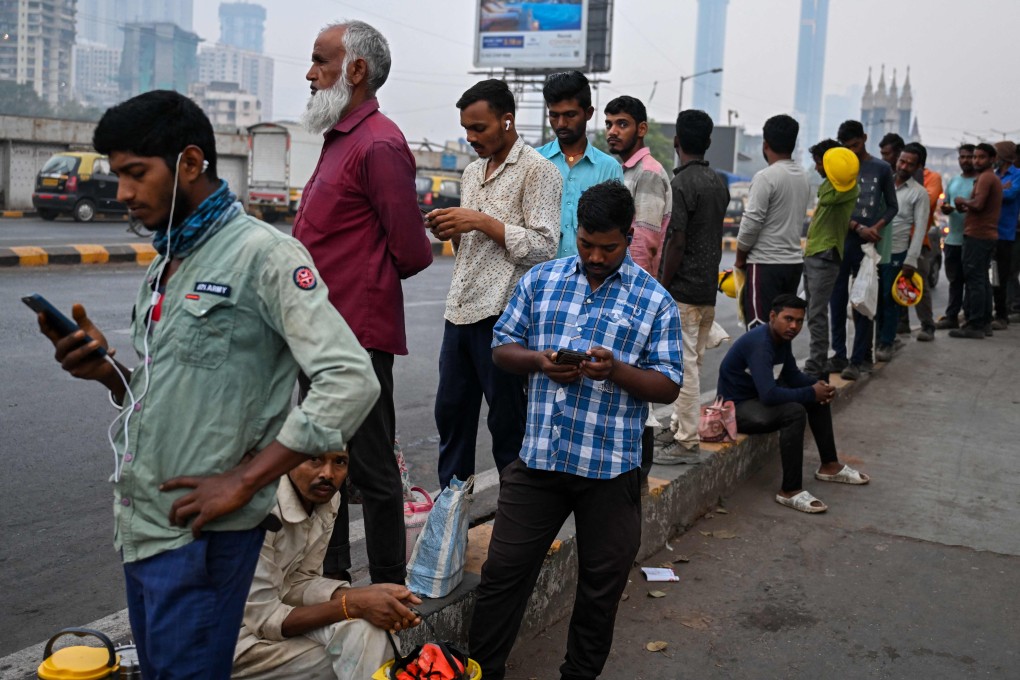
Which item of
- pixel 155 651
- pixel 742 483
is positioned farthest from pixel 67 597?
pixel 742 483

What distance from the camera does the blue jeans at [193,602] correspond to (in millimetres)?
2131

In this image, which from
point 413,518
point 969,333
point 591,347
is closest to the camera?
point 591,347

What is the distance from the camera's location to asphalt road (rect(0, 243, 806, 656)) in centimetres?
409

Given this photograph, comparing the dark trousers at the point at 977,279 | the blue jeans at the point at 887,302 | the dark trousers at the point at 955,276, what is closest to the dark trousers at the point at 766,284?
the blue jeans at the point at 887,302

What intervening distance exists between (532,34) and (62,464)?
45.7m

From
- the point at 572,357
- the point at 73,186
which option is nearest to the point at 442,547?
the point at 572,357

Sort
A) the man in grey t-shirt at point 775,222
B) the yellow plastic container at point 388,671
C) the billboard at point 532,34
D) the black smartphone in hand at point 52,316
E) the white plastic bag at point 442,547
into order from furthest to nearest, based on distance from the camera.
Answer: the billboard at point 532,34 → the man in grey t-shirt at point 775,222 → the white plastic bag at point 442,547 → the yellow plastic container at point 388,671 → the black smartphone in hand at point 52,316

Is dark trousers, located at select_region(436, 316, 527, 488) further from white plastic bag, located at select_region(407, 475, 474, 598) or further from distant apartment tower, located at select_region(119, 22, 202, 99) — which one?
distant apartment tower, located at select_region(119, 22, 202, 99)

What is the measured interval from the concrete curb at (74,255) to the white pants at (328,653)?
12.3 metres

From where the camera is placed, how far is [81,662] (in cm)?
273

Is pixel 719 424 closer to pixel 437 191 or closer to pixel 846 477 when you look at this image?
pixel 846 477

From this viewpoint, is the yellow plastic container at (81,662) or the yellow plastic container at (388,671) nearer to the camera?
the yellow plastic container at (81,662)

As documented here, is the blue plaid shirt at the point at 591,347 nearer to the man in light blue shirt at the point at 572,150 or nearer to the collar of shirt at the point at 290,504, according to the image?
the collar of shirt at the point at 290,504

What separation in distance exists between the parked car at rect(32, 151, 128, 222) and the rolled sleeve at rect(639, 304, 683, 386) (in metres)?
22.8
